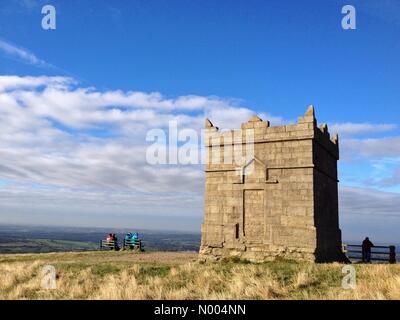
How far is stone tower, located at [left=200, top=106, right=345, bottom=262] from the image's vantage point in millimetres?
17469

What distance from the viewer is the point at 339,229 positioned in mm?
22625

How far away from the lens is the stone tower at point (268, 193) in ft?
57.3

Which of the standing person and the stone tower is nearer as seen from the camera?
the stone tower

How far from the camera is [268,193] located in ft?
59.7
